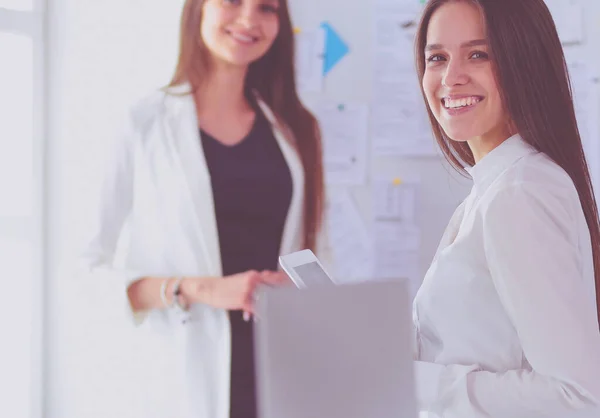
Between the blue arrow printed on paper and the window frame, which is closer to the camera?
the window frame

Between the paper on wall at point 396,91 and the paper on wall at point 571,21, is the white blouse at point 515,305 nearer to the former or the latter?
the paper on wall at point 396,91

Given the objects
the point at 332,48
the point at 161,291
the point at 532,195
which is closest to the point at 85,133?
the point at 161,291

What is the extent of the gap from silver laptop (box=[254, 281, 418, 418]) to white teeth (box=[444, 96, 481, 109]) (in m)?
0.46

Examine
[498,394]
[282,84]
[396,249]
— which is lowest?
[498,394]

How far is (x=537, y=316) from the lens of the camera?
0.80 meters

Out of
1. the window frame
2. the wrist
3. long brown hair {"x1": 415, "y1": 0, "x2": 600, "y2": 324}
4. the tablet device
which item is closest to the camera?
the tablet device

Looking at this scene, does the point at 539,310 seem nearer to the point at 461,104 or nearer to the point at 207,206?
the point at 461,104

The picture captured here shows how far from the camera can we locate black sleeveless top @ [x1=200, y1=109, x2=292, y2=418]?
1.65 meters

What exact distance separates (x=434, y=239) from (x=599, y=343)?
5.16 ft

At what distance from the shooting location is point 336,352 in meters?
0.59

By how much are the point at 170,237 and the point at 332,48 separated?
96 centimetres

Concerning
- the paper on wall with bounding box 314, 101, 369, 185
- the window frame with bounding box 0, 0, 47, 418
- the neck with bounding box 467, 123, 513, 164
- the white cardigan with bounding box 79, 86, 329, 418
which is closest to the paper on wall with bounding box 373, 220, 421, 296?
the paper on wall with bounding box 314, 101, 369, 185

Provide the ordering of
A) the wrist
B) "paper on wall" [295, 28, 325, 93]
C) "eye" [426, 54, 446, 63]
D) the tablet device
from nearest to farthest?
the tablet device, "eye" [426, 54, 446, 63], the wrist, "paper on wall" [295, 28, 325, 93]

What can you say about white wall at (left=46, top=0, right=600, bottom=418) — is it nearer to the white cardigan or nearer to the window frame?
the window frame
